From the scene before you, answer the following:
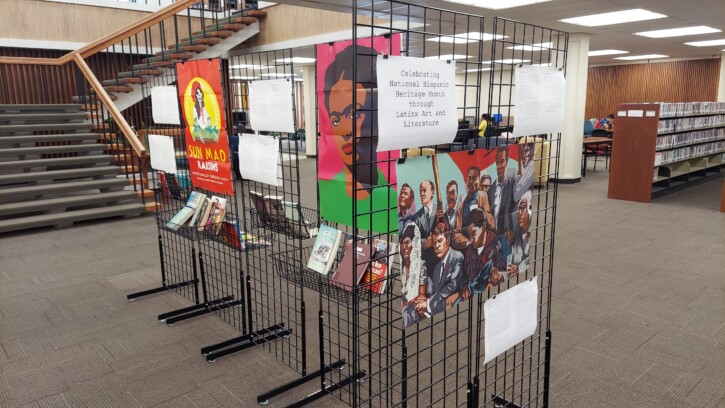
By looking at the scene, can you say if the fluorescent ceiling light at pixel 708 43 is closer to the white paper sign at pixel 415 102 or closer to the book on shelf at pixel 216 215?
the book on shelf at pixel 216 215

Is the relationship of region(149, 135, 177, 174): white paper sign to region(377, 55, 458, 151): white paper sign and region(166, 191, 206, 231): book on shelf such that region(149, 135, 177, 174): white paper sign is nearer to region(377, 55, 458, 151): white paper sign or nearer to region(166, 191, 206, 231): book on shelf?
region(166, 191, 206, 231): book on shelf

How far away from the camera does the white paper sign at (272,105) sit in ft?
8.13

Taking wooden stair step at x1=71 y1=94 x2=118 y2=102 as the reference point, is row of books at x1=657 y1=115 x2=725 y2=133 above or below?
below

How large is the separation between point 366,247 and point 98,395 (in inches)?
68.1

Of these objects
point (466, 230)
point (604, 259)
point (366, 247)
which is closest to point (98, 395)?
point (366, 247)

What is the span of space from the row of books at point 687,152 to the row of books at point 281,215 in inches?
275

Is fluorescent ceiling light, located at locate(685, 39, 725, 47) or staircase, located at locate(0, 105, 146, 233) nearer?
staircase, located at locate(0, 105, 146, 233)

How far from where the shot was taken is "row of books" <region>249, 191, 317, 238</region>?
259 centimetres

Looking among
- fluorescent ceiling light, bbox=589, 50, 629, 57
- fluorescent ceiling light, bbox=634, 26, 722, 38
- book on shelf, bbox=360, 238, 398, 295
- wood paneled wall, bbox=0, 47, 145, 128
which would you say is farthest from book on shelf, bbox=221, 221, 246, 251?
fluorescent ceiling light, bbox=589, 50, 629, 57

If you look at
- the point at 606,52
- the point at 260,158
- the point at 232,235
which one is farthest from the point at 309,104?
the point at 260,158

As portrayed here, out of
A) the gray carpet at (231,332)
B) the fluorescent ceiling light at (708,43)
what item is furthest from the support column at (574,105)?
the gray carpet at (231,332)

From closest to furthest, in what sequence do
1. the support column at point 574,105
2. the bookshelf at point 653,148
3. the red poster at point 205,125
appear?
1. the red poster at point 205,125
2. the bookshelf at point 653,148
3. the support column at point 574,105

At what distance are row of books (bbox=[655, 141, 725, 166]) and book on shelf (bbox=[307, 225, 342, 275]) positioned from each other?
23.4 feet

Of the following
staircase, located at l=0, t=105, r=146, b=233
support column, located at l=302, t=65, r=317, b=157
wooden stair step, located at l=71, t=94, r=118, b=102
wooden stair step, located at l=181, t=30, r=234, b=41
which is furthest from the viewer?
support column, located at l=302, t=65, r=317, b=157
